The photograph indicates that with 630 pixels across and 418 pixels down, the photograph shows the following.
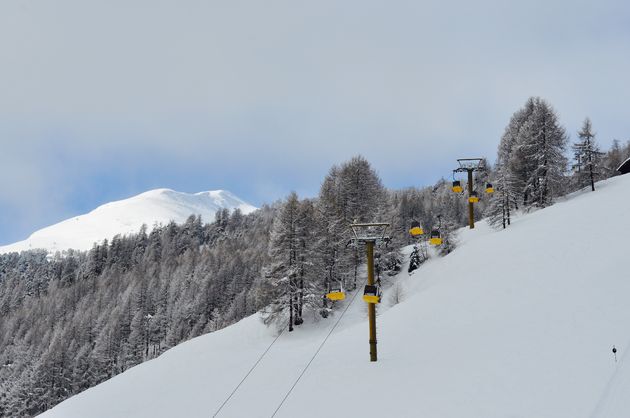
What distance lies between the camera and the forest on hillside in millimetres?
36094

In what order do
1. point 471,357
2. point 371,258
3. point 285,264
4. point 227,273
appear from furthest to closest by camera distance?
point 227,273 → point 285,264 → point 371,258 → point 471,357

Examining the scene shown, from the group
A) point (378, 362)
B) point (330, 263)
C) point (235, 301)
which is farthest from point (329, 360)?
point (235, 301)

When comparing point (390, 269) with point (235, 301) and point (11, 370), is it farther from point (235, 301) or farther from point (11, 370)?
point (11, 370)

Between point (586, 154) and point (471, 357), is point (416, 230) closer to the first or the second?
point (471, 357)

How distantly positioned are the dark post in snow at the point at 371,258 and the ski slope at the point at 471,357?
1.41m

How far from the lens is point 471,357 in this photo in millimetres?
15359

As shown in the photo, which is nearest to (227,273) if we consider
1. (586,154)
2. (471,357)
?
(586,154)

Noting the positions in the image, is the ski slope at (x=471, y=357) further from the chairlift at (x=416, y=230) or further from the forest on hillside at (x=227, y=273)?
the forest on hillside at (x=227, y=273)

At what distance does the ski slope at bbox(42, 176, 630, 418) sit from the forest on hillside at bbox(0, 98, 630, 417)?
20.1 feet

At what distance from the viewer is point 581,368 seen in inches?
497

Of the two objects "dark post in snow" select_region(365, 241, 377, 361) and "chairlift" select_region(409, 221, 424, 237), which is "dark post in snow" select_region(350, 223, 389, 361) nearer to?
"dark post in snow" select_region(365, 241, 377, 361)

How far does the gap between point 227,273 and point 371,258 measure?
7733 centimetres

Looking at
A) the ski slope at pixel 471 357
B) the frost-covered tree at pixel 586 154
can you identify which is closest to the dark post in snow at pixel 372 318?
the ski slope at pixel 471 357

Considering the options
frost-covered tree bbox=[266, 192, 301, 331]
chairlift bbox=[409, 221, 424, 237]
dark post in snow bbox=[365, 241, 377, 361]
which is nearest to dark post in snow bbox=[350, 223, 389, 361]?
dark post in snow bbox=[365, 241, 377, 361]
